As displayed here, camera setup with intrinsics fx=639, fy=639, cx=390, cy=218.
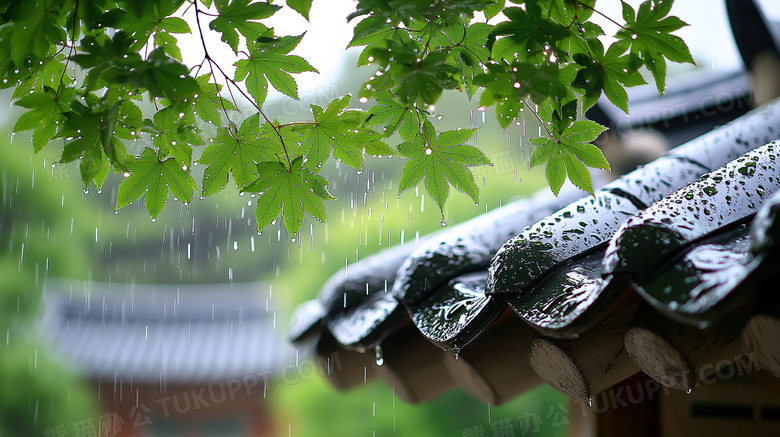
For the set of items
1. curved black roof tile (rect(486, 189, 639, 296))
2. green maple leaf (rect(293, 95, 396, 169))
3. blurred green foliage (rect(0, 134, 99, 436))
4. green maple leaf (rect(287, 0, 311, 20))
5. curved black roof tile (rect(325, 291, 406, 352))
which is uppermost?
green maple leaf (rect(287, 0, 311, 20))

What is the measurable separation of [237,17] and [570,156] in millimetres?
444

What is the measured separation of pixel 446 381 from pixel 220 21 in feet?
3.45

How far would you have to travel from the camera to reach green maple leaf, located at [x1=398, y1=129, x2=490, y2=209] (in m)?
0.84

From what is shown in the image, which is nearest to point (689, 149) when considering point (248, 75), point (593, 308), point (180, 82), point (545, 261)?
point (545, 261)

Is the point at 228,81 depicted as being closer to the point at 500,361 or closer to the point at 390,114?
the point at 390,114

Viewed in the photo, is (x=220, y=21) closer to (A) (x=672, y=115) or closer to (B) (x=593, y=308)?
(B) (x=593, y=308)

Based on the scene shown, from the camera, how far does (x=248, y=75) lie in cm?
81

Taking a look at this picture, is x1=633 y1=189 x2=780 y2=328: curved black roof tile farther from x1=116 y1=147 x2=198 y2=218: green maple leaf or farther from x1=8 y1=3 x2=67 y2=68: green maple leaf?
x1=8 y1=3 x2=67 y2=68: green maple leaf

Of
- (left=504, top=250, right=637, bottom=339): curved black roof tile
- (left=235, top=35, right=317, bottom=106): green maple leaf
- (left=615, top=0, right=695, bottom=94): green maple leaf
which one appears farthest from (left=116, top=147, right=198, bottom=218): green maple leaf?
(left=615, top=0, right=695, bottom=94): green maple leaf

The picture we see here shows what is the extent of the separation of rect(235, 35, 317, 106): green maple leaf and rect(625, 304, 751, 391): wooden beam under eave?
0.52m

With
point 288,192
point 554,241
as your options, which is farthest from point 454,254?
point 288,192

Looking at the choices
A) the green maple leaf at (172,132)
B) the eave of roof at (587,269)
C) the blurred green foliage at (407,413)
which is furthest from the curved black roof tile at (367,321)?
the blurred green foliage at (407,413)

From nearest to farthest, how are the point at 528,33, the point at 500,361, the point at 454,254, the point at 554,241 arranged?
the point at 528,33 → the point at 554,241 → the point at 500,361 → the point at 454,254

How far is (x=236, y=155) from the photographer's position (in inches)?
32.7
